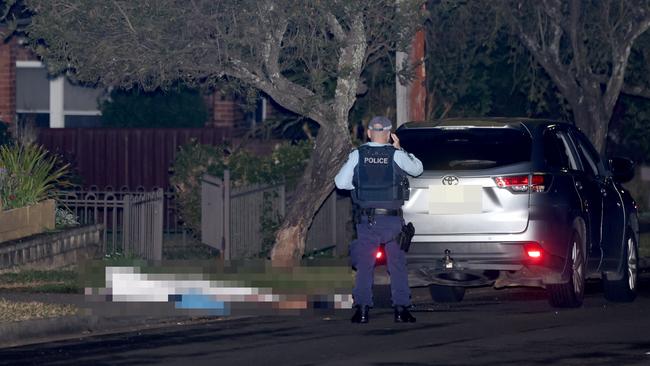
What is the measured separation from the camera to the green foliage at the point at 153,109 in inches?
972

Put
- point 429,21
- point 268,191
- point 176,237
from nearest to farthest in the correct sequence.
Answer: point 268,191 → point 176,237 → point 429,21

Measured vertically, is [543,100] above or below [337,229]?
above

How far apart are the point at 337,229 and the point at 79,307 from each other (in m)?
6.79

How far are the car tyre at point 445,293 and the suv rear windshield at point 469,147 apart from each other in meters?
1.76

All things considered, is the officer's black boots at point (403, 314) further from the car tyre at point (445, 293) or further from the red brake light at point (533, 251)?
the car tyre at point (445, 293)

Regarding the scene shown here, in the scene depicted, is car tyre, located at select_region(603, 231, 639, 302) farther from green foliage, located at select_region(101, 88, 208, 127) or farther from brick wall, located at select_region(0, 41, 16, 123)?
brick wall, located at select_region(0, 41, 16, 123)

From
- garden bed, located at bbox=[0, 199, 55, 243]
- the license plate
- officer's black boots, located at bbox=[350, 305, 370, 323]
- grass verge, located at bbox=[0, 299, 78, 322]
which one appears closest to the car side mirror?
the license plate

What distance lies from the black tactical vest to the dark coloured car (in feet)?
2.06

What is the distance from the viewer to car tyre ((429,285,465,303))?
561 inches

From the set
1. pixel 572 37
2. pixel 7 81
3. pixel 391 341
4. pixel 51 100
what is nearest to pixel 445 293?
pixel 391 341

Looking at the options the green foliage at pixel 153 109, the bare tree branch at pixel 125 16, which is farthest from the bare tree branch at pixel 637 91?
the bare tree branch at pixel 125 16

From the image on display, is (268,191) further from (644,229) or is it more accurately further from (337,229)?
(644,229)

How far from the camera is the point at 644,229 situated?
22.4 m

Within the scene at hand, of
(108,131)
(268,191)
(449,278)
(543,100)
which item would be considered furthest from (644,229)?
(449,278)
